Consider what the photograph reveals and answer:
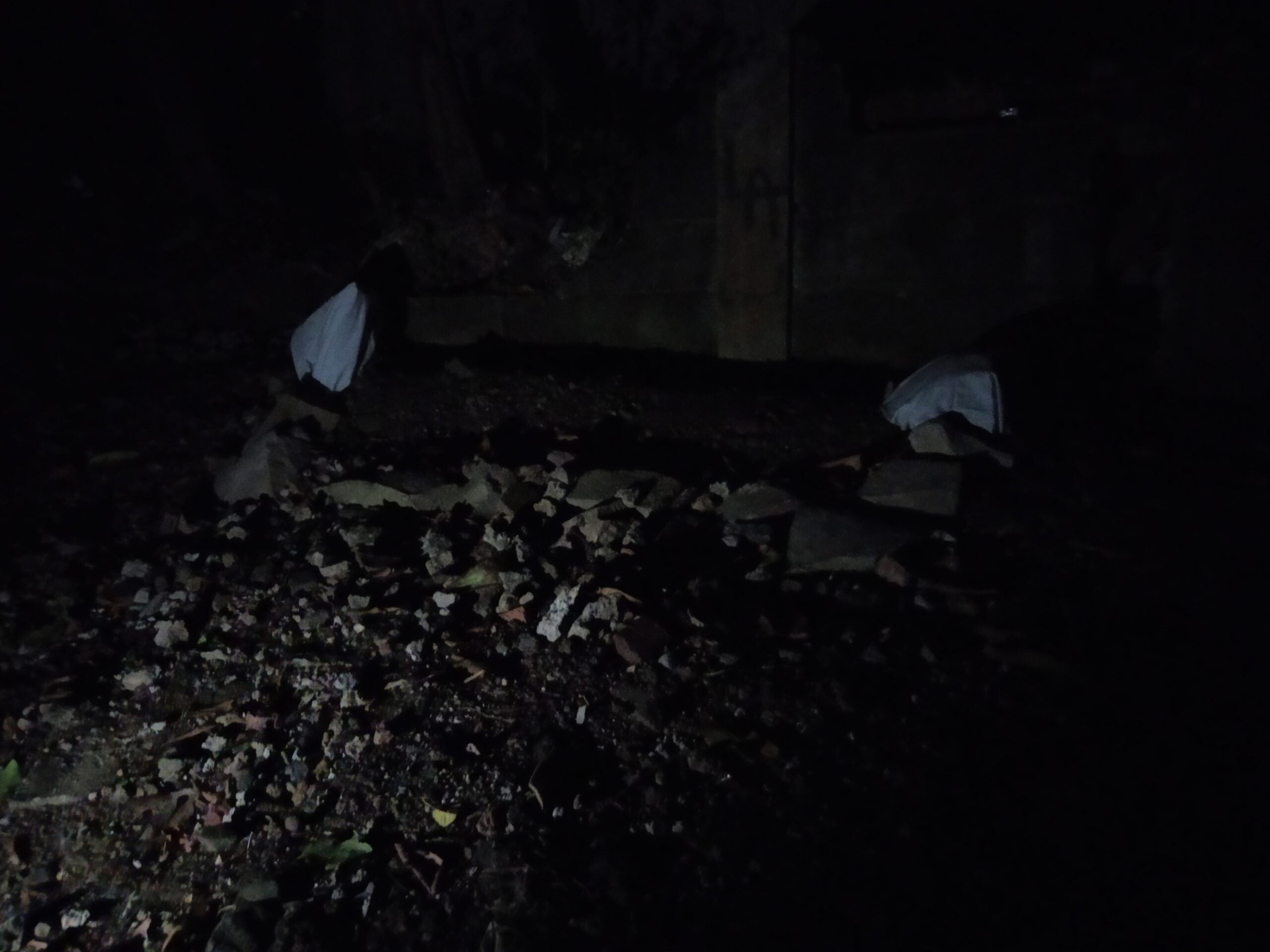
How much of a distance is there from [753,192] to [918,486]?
8.78 ft

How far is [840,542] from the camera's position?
3432mm

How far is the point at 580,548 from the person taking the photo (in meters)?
3.66

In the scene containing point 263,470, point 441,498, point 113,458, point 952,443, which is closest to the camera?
point 952,443

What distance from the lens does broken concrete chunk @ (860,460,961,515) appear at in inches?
141

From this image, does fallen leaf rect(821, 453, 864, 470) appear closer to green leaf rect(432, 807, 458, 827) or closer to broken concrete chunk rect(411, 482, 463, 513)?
broken concrete chunk rect(411, 482, 463, 513)

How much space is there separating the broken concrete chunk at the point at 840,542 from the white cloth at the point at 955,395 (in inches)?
31.4

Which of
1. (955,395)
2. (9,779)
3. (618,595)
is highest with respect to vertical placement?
(955,395)

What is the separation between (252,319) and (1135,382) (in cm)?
656

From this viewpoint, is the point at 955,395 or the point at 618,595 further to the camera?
the point at 955,395

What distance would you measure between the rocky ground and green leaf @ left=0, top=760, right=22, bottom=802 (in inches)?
1.1

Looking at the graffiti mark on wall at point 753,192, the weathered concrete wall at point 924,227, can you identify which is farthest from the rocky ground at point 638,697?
the graffiti mark on wall at point 753,192

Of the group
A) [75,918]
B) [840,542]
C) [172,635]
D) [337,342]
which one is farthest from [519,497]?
[337,342]

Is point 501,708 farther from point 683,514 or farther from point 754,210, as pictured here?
point 754,210

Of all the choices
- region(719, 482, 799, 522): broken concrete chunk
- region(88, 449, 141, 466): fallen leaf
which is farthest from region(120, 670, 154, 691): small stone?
region(719, 482, 799, 522): broken concrete chunk
